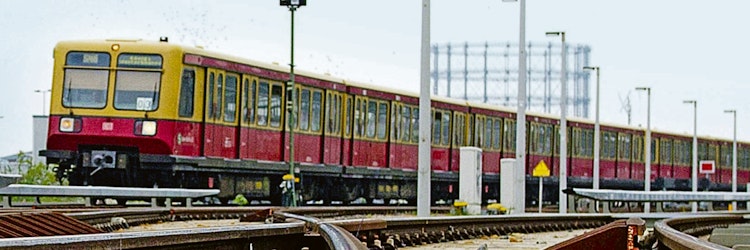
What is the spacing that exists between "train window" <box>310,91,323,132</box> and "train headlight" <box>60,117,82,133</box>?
6290 mm

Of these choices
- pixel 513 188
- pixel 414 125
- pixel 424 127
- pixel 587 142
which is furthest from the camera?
pixel 587 142

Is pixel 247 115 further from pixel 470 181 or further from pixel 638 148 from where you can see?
pixel 638 148

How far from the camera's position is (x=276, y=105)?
98.2 feet

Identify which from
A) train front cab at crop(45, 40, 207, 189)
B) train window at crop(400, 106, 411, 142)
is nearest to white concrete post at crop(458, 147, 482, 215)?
train front cab at crop(45, 40, 207, 189)

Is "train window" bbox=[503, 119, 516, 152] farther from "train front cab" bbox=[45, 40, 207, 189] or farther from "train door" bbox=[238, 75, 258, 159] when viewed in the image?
"train front cab" bbox=[45, 40, 207, 189]

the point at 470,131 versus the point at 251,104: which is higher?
the point at 251,104

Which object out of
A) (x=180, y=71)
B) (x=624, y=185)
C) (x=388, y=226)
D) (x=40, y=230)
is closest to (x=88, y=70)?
(x=180, y=71)

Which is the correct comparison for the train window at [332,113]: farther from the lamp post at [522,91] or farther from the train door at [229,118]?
the train door at [229,118]

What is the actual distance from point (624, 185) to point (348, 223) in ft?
132

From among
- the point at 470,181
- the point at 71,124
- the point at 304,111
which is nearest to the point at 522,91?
the point at 304,111

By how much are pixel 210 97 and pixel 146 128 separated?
1343 millimetres

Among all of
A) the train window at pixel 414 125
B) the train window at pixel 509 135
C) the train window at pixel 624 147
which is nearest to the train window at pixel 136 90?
the train window at pixel 414 125

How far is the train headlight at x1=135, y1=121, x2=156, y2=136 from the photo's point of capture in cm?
2617

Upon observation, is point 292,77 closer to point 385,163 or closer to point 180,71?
point 180,71
